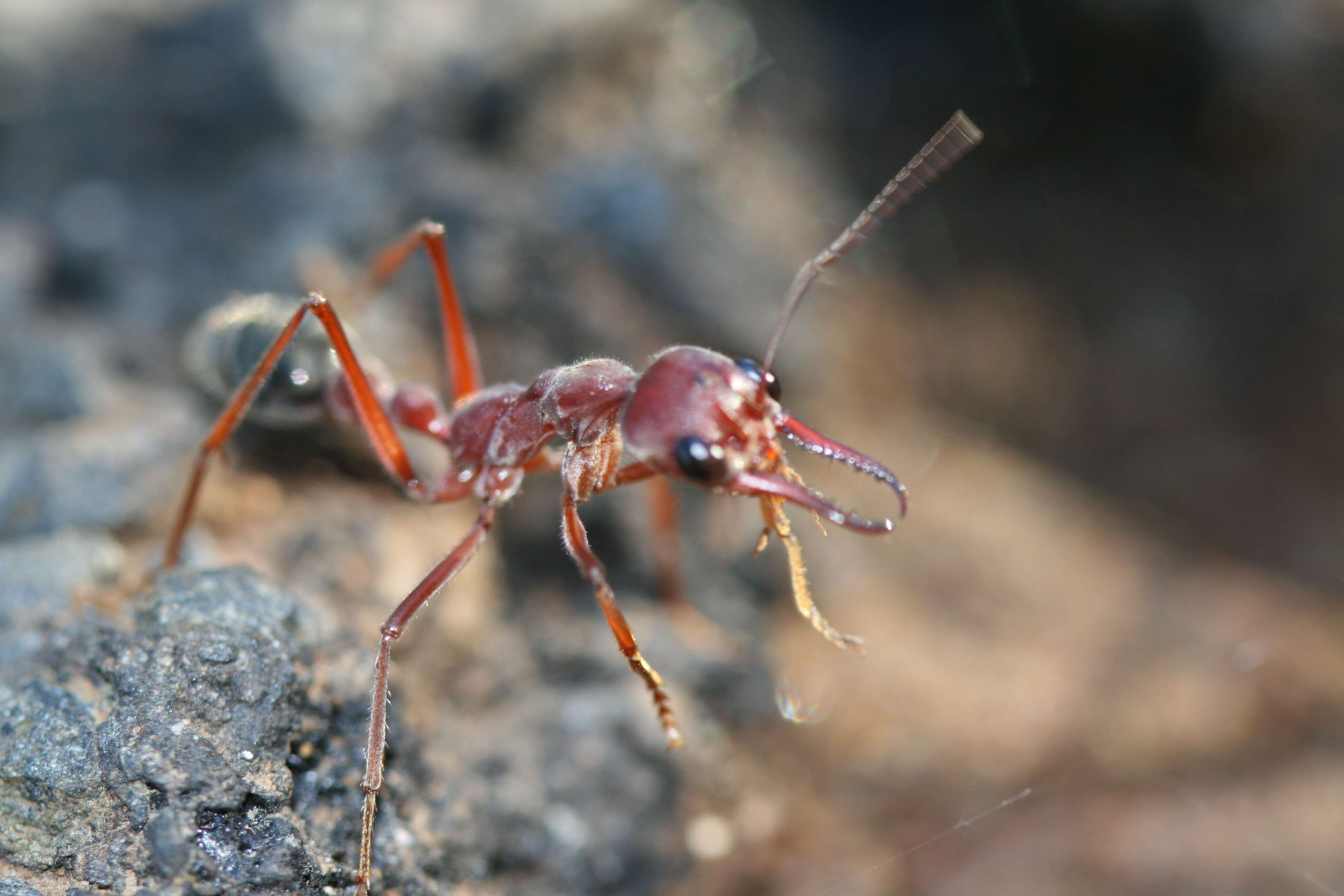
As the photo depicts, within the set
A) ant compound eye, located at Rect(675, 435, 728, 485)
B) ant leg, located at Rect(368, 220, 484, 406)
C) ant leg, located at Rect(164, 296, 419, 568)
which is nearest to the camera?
ant compound eye, located at Rect(675, 435, 728, 485)

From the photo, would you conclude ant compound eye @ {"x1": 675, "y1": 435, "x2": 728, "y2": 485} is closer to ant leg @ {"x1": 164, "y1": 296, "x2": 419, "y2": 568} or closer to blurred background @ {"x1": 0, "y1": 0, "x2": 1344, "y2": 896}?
blurred background @ {"x1": 0, "y1": 0, "x2": 1344, "y2": 896}

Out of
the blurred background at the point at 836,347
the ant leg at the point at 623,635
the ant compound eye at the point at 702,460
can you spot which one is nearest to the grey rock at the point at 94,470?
the blurred background at the point at 836,347

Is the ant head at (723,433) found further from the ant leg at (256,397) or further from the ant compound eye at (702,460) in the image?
the ant leg at (256,397)

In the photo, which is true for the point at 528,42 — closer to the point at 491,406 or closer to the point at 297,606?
the point at 491,406

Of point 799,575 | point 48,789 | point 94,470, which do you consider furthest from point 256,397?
point 799,575

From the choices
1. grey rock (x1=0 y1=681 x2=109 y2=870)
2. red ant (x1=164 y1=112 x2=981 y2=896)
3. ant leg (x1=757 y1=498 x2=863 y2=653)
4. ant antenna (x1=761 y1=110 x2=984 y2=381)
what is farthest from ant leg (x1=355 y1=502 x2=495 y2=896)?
ant antenna (x1=761 y1=110 x2=984 y2=381)

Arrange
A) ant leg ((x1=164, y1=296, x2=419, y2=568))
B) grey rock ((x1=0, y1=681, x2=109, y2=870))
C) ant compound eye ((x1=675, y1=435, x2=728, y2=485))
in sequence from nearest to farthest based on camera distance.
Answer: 1. grey rock ((x1=0, y1=681, x2=109, y2=870))
2. ant compound eye ((x1=675, y1=435, x2=728, y2=485))
3. ant leg ((x1=164, y1=296, x2=419, y2=568))
